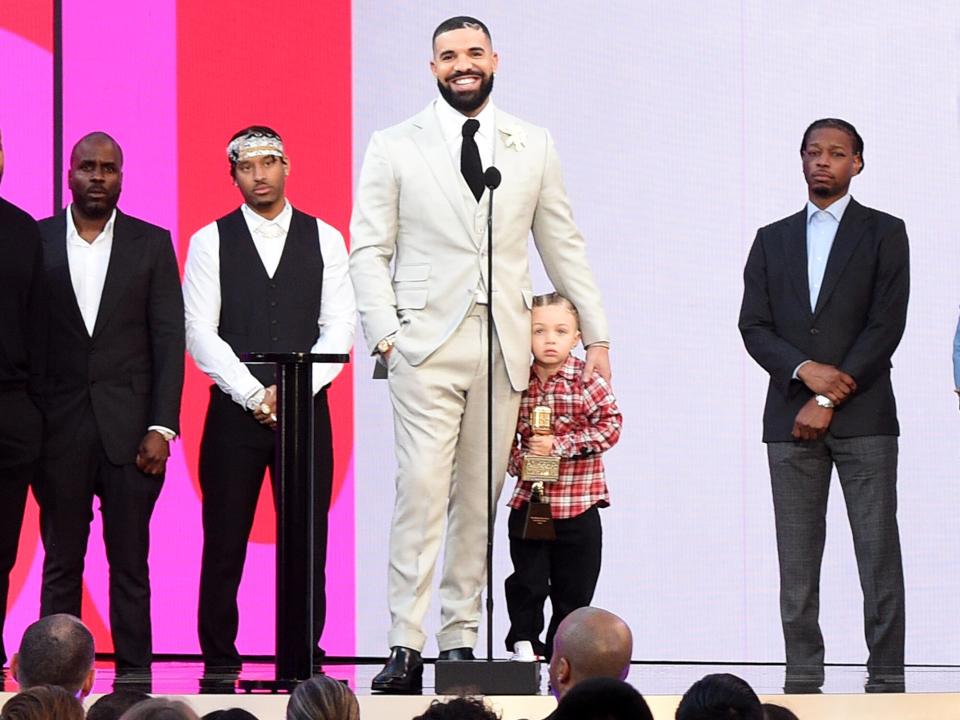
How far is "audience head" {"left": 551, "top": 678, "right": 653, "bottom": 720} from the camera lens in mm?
2795

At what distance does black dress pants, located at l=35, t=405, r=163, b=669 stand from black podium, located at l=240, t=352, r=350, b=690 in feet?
2.66

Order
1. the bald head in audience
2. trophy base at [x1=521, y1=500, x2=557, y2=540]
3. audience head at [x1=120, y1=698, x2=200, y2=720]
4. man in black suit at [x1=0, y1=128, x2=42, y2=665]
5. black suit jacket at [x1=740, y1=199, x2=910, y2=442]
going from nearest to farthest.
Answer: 1. audience head at [x1=120, y1=698, x2=200, y2=720]
2. the bald head in audience
3. trophy base at [x1=521, y1=500, x2=557, y2=540]
4. man in black suit at [x1=0, y1=128, x2=42, y2=665]
5. black suit jacket at [x1=740, y1=199, x2=910, y2=442]

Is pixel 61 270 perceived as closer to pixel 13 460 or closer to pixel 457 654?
pixel 13 460

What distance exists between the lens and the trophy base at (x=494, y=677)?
15.7ft

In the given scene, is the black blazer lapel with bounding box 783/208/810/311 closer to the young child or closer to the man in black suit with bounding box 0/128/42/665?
the young child

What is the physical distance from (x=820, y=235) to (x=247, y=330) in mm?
1885

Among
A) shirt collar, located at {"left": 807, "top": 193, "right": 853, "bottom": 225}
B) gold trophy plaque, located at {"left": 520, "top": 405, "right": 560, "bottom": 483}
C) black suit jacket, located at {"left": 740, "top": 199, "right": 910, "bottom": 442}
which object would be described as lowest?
gold trophy plaque, located at {"left": 520, "top": 405, "right": 560, "bottom": 483}

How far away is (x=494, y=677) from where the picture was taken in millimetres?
4805

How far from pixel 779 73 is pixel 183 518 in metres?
2.86

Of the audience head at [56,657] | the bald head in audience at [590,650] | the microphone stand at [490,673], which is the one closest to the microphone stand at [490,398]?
the microphone stand at [490,673]

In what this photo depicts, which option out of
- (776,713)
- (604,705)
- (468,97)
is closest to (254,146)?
(468,97)

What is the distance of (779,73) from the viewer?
7.04 meters

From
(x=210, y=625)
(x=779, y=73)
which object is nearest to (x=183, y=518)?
(x=210, y=625)

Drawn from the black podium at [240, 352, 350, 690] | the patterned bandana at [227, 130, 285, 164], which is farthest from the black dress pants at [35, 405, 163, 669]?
the patterned bandana at [227, 130, 285, 164]
